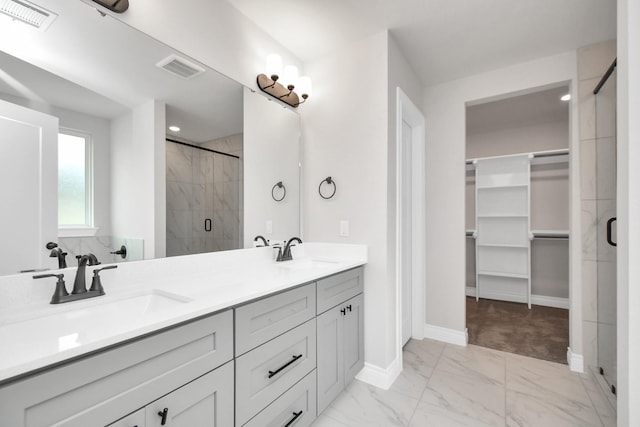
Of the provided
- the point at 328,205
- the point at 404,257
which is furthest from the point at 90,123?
the point at 404,257

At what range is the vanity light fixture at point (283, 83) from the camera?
205cm

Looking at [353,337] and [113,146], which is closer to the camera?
[113,146]

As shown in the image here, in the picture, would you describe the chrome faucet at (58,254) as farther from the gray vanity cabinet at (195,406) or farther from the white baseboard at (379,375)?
the white baseboard at (379,375)

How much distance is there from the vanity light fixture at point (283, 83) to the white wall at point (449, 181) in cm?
141

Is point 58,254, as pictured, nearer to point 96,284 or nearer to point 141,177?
point 96,284

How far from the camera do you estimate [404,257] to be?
109 inches

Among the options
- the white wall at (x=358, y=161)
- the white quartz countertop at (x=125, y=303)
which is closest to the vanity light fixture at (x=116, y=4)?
the white quartz countertop at (x=125, y=303)

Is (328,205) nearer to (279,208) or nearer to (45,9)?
(279,208)

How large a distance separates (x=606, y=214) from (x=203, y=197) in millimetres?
2871

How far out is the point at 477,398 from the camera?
1.94 m

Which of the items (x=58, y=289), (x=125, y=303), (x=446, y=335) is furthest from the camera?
(x=446, y=335)

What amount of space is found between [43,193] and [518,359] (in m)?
3.34

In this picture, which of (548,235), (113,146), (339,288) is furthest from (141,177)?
(548,235)

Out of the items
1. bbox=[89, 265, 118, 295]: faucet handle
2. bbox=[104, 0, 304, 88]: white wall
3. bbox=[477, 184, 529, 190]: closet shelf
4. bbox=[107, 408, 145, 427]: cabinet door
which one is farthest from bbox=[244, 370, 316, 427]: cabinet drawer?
bbox=[477, 184, 529, 190]: closet shelf
